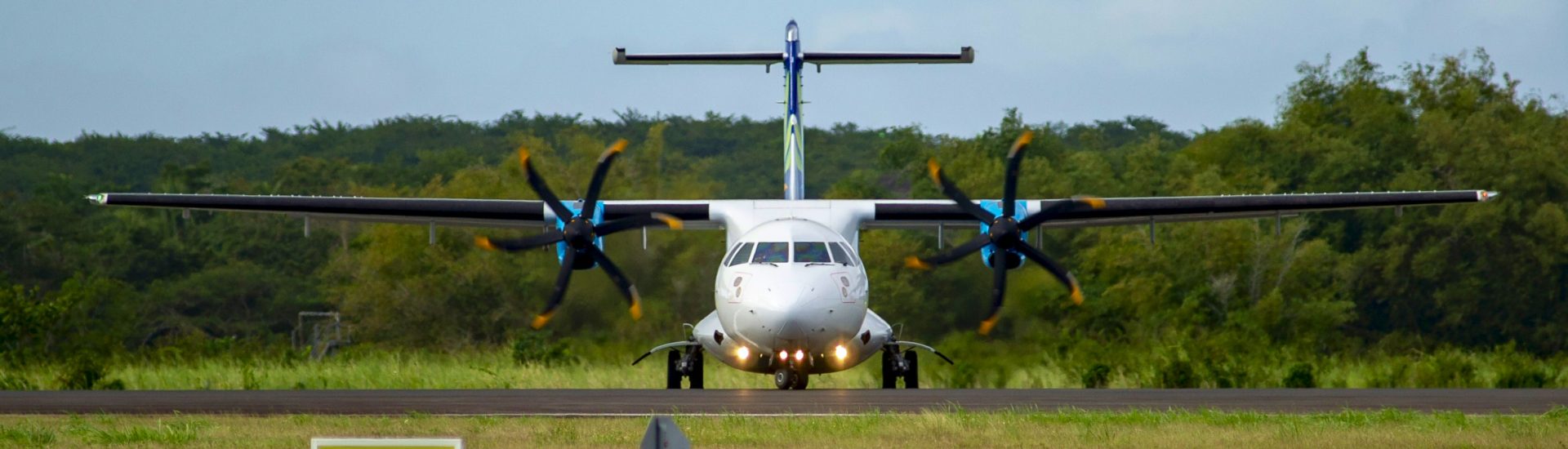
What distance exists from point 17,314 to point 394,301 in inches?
354

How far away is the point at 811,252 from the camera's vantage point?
20250mm

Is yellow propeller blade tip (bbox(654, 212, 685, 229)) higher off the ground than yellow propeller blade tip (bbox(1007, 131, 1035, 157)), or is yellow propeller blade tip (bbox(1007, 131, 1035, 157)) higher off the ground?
yellow propeller blade tip (bbox(1007, 131, 1035, 157))

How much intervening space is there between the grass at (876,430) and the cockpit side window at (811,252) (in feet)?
20.1

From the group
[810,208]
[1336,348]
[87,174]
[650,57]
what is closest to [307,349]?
[650,57]

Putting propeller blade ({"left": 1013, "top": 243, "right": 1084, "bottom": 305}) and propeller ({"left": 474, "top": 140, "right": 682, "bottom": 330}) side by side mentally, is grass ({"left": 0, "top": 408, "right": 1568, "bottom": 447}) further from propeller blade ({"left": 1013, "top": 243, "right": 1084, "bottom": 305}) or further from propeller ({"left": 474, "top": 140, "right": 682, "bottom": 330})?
propeller ({"left": 474, "top": 140, "right": 682, "bottom": 330})

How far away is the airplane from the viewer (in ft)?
65.8

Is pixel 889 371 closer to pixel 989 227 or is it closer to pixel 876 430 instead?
pixel 989 227

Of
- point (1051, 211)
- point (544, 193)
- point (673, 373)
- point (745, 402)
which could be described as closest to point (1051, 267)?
point (1051, 211)

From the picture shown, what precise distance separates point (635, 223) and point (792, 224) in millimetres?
2282

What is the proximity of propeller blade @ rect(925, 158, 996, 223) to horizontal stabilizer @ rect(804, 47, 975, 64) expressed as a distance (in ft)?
9.16

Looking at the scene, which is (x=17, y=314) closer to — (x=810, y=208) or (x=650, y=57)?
(x=650, y=57)

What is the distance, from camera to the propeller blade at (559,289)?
21.6 meters

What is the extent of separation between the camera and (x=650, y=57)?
82.6ft

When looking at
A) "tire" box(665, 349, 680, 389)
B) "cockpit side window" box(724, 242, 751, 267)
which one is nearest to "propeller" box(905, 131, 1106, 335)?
"cockpit side window" box(724, 242, 751, 267)
